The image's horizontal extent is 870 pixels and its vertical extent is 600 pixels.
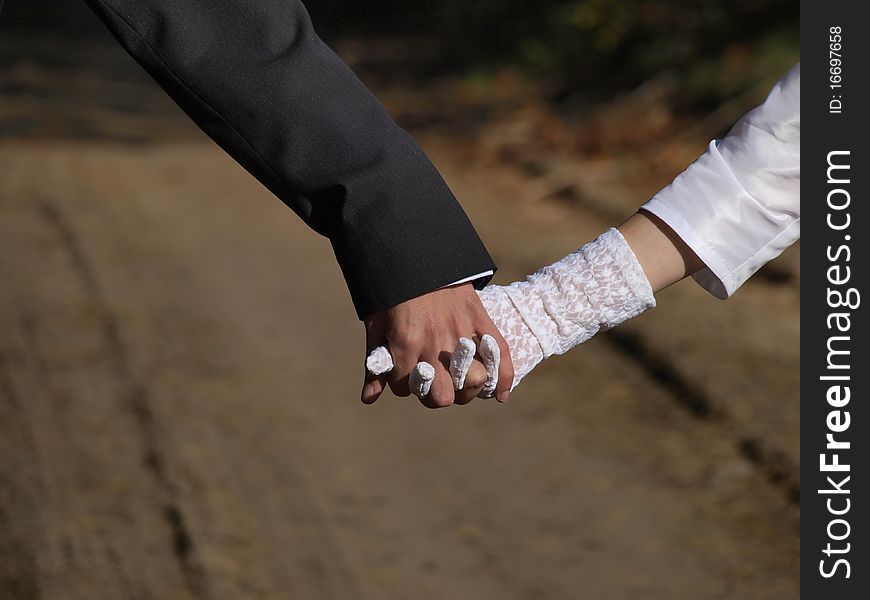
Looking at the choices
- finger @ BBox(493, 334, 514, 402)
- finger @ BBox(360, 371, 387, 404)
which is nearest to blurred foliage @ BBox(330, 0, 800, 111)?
finger @ BBox(493, 334, 514, 402)

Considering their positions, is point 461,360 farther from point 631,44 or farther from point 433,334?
point 631,44

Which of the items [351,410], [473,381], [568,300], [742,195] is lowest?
[351,410]

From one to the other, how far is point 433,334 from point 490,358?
0.35ft

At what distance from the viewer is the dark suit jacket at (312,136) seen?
2.00 metres

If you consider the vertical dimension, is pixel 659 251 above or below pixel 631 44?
below

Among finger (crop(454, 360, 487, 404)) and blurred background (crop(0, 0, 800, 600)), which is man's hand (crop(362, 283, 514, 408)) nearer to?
finger (crop(454, 360, 487, 404))

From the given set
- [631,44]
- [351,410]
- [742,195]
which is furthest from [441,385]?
[631,44]

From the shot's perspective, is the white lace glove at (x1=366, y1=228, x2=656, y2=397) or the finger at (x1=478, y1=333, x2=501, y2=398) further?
the white lace glove at (x1=366, y1=228, x2=656, y2=397)

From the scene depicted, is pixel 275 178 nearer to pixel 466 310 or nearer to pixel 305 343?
pixel 466 310

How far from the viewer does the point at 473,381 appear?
2.08 metres

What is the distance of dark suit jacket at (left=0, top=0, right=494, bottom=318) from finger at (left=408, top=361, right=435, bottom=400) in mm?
110

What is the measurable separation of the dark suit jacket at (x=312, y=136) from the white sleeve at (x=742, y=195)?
1.31ft

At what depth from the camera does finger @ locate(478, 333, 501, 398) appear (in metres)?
2.05

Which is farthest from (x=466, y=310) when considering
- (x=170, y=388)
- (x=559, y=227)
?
(x=559, y=227)
